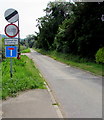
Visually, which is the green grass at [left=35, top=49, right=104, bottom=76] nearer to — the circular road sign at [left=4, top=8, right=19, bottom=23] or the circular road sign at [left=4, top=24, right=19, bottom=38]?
the circular road sign at [left=4, top=24, right=19, bottom=38]

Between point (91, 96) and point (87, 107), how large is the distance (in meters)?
1.71

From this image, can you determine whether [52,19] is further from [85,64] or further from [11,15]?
[11,15]

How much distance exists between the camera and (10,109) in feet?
20.0

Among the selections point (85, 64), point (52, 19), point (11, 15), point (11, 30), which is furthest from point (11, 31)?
point (52, 19)

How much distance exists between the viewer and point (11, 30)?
386 inches

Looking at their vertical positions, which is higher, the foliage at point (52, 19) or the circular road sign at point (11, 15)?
the foliage at point (52, 19)

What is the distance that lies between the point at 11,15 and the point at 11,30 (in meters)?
0.71

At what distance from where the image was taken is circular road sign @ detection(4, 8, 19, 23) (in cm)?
955

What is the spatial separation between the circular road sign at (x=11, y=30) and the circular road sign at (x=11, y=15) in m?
0.24

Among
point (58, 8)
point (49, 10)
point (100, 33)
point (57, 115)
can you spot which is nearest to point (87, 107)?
point (57, 115)

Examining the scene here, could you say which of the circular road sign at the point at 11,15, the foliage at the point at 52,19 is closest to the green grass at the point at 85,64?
the circular road sign at the point at 11,15

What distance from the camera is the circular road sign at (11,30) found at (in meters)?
9.74

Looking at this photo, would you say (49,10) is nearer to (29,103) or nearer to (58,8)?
(58,8)

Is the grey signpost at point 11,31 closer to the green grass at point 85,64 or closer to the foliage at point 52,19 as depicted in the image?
the green grass at point 85,64
